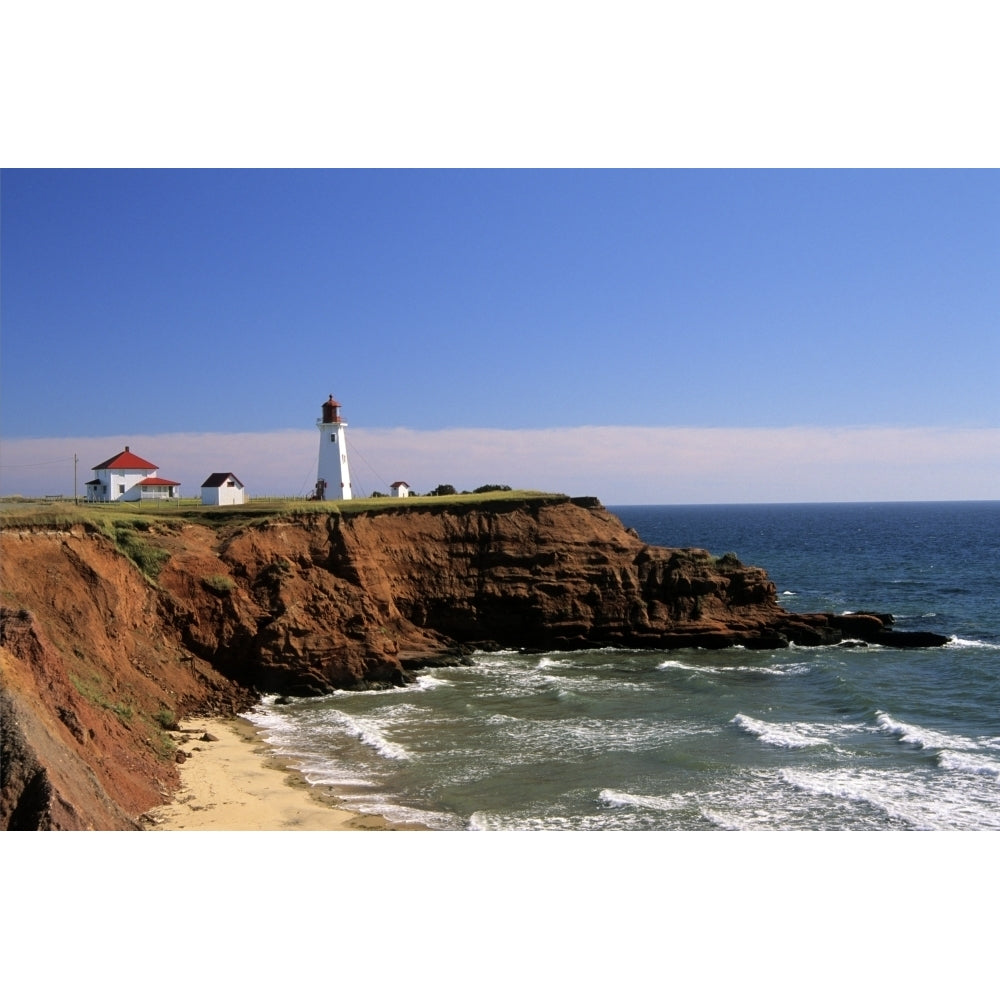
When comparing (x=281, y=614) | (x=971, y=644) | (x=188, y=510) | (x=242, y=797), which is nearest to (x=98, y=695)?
(x=242, y=797)

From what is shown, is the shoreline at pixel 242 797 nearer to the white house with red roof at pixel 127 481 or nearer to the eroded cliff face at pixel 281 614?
the eroded cliff face at pixel 281 614

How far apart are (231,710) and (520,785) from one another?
11491 millimetres

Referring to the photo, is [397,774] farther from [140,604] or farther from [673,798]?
[140,604]

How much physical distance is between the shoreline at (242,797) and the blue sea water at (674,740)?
643 mm

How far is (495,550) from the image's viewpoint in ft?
127

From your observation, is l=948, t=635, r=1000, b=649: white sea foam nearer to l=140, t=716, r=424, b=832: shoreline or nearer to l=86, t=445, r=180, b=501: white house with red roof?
l=140, t=716, r=424, b=832: shoreline

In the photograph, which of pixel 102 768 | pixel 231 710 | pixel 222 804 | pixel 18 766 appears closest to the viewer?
pixel 18 766

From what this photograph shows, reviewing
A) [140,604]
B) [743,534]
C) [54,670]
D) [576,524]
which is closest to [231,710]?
[140,604]

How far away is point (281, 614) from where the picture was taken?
3066cm

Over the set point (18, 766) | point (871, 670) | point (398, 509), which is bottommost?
point (871, 670)

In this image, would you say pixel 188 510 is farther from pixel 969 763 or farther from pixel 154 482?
pixel 969 763

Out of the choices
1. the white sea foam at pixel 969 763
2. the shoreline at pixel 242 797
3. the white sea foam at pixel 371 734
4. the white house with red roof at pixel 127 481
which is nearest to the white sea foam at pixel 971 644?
the white sea foam at pixel 969 763

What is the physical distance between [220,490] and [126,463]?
7117 mm

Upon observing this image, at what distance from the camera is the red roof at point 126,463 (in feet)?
139
